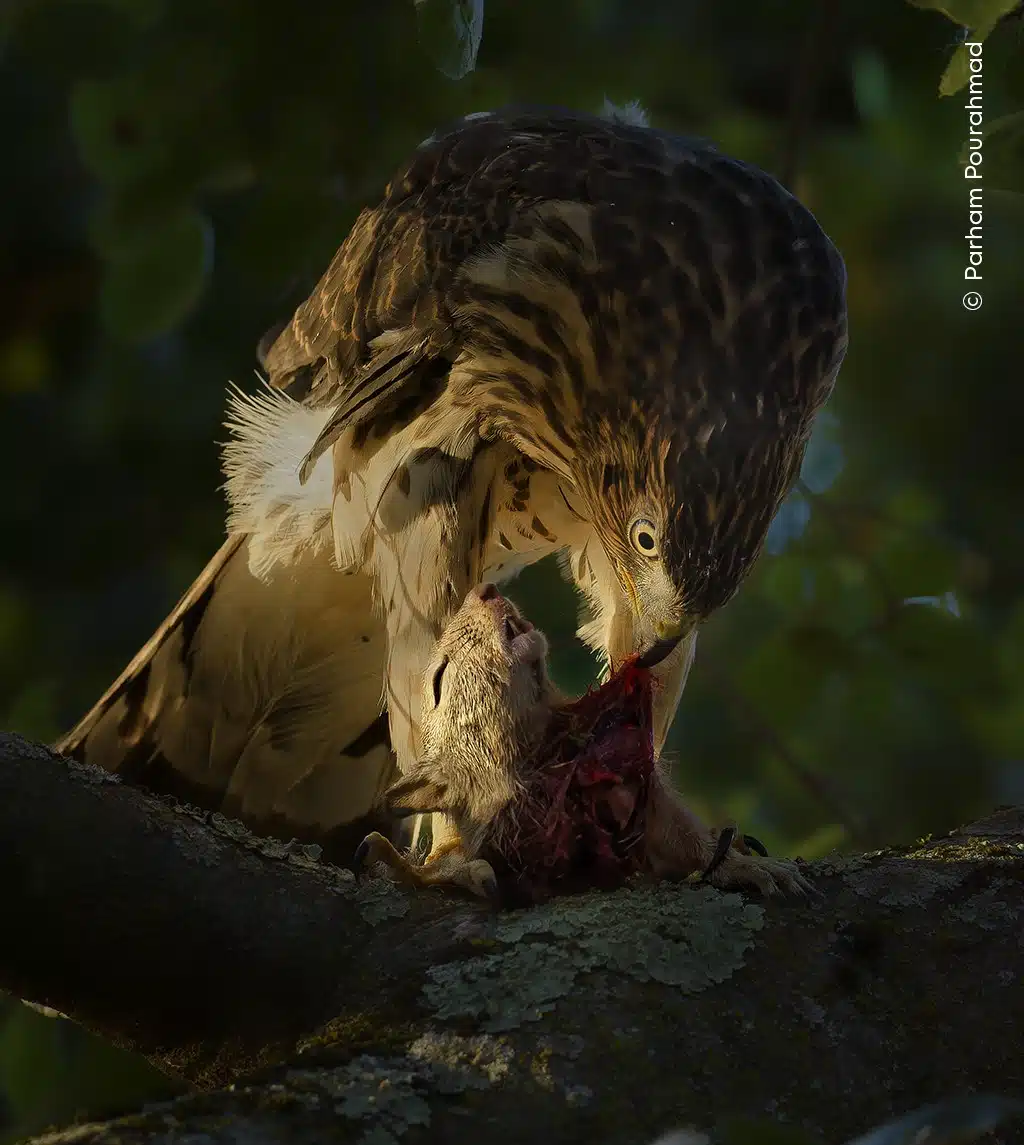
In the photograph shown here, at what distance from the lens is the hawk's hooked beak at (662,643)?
296 centimetres

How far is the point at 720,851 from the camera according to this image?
93.0 inches

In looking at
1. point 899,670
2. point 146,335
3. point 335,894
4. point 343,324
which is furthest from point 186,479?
point 335,894

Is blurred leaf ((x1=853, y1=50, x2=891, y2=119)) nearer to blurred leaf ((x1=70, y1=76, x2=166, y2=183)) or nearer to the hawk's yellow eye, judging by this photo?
the hawk's yellow eye

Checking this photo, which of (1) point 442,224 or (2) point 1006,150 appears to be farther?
(1) point 442,224

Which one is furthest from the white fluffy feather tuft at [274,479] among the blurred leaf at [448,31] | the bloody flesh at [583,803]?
the blurred leaf at [448,31]

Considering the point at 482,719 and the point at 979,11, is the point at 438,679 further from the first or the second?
the point at 979,11

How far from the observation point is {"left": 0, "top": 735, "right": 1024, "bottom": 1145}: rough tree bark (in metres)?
1.64

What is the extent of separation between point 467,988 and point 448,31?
1.35 metres

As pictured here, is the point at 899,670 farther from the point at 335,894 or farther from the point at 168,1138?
the point at 168,1138

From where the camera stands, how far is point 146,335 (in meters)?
3.13

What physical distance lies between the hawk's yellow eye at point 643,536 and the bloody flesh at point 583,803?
32 centimetres

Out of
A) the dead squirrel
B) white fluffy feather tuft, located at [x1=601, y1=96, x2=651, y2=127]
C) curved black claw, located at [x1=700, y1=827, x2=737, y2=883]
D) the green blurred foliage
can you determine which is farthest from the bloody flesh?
white fluffy feather tuft, located at [x1=601, y1=96, x2=651, y2=127]

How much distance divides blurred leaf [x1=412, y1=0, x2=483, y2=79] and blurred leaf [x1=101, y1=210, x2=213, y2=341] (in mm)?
1077

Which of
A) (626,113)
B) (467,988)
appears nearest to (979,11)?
(467,988)
